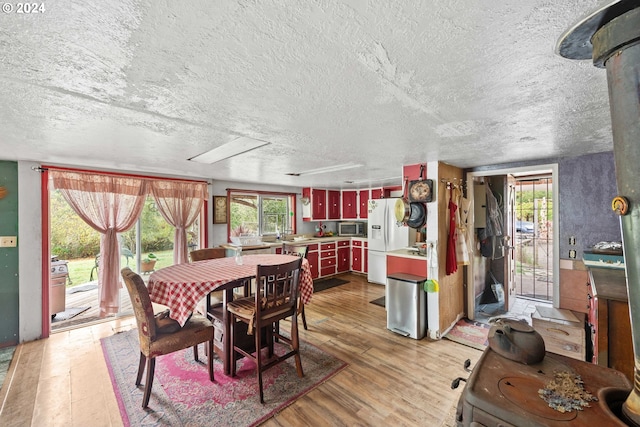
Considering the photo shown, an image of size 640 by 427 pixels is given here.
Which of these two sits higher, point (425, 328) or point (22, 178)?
point (22, 178)

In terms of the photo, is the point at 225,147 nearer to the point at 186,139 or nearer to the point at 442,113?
the point at 186,139

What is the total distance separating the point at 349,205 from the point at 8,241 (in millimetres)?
5544

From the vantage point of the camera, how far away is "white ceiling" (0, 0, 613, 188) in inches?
31.3

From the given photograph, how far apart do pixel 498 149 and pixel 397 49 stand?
82.9 inches

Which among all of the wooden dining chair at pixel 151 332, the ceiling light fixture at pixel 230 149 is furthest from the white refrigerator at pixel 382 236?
the wooden dining chair at pixel 151 332

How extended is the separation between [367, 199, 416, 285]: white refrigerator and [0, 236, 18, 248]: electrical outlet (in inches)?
201

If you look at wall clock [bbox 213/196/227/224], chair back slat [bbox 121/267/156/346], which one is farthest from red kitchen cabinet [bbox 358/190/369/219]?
chair back slat [bbox 121/267/156/346]

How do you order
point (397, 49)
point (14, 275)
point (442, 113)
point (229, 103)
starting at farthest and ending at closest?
point (14, 275) → point (442, 113) → point (229, 103) → point (397, 49)

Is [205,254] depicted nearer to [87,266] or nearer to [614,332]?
[87,266]

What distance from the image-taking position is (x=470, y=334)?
313 cm

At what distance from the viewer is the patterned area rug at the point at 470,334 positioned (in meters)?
2.92

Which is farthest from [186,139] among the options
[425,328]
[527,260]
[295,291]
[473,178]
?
[527,260]

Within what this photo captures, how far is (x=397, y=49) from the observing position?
958 mm

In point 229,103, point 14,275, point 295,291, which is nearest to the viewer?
point 229,103
